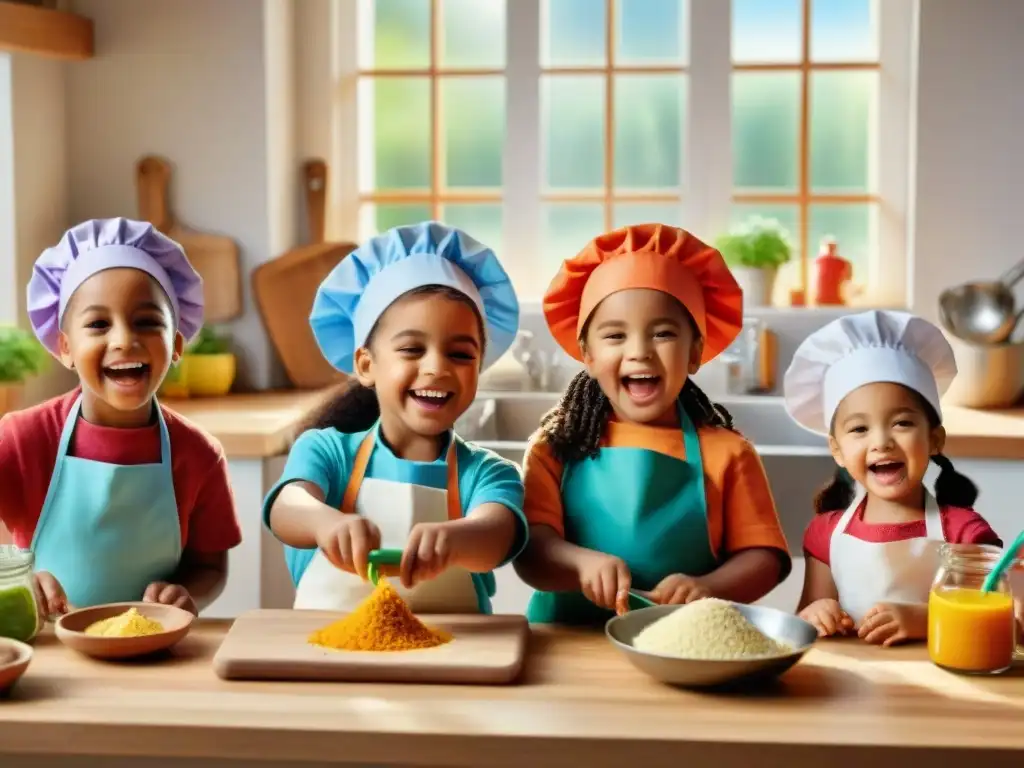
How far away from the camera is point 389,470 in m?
1.45

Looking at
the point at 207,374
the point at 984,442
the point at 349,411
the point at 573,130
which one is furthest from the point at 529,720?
the point at 573,130

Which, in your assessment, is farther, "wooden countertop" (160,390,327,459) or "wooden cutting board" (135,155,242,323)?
"wooden cutting board" (135,155,242,323)

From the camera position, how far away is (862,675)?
47.4 inches

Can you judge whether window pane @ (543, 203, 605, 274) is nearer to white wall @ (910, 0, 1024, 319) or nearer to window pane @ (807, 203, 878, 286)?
window pane @ (807, 203, 878, 286)

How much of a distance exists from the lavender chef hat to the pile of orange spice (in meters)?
0.47

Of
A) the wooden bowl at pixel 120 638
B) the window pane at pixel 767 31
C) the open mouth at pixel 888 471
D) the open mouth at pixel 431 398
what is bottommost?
the wooden bowl at pixel 120 638

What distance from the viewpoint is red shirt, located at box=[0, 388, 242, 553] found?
1.47 meters

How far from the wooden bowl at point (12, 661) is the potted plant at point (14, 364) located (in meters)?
1.50

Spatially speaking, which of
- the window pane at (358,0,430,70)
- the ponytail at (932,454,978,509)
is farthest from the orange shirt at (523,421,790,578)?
the window pane at (358,0,430,70)

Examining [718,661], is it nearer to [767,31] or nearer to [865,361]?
[865,361]

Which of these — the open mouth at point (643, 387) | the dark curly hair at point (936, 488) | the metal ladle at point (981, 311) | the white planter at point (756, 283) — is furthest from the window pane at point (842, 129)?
the open mouth at point (643, 387)

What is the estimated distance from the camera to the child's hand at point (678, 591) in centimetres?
135

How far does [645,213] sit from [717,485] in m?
1.96

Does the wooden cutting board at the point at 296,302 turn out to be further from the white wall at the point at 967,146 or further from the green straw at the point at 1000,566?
the green straw at the point at 1000,566
